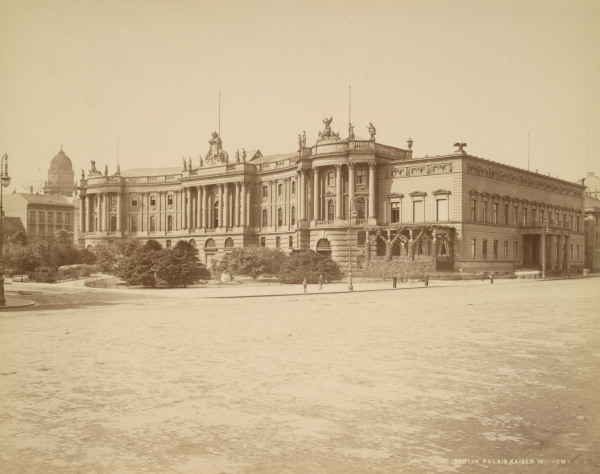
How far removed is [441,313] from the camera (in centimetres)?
2714

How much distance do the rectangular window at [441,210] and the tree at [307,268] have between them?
51.1 ft

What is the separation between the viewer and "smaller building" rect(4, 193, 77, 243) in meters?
141

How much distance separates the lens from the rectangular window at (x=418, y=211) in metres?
71.9

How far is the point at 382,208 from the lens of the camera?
75.2 m

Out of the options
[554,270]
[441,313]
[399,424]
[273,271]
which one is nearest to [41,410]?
[399,424]

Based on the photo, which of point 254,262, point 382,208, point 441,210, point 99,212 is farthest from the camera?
point 99,212

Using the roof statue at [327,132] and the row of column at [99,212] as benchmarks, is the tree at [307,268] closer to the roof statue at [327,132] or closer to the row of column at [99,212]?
the roof statue at [327,132]

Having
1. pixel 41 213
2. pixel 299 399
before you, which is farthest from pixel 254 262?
pixel 41 213

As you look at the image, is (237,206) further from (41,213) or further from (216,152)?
(41,213)

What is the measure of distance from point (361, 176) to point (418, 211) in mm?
8426

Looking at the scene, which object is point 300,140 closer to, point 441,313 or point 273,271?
point 273,271

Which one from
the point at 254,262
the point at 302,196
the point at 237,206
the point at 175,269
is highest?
the point at 302,196

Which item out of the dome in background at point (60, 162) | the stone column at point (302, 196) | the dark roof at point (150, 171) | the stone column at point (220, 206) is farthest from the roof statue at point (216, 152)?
the dome in background at point (60, 162)

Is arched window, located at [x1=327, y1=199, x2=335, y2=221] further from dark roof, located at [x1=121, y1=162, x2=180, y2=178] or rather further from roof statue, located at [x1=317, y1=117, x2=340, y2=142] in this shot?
dark roof, located at [x1=121, y1=162, x2=180, y2=178]
